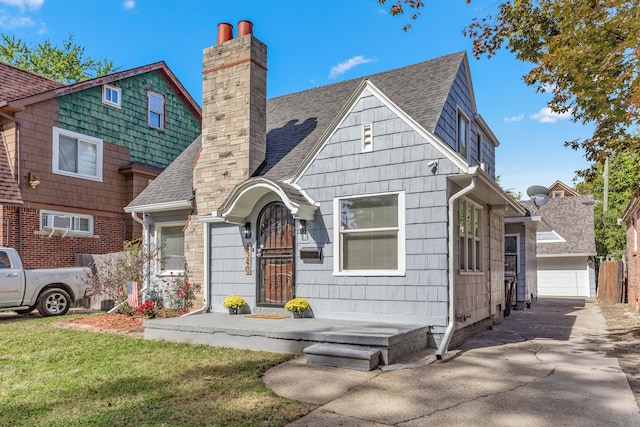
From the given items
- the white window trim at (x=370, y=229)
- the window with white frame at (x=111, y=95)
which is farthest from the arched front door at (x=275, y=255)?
the window with white frame at (x=111, y=95)

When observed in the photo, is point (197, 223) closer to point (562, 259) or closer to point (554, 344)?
point (554, 344)

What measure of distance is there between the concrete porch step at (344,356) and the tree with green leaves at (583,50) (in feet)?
14.3

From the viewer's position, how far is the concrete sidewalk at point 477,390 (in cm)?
424

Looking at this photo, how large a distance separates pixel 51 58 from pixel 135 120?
1463 cm

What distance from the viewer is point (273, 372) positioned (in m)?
5.82

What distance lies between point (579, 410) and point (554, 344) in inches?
147

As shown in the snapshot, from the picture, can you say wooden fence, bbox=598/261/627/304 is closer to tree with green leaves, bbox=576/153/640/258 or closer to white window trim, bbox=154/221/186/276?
tree with green leaves, bbox=576/153/640/258

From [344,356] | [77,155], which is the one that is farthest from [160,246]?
[344,356]

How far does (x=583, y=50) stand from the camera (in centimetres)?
628

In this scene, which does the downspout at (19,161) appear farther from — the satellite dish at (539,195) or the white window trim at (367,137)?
the satellite dish at (539,195)

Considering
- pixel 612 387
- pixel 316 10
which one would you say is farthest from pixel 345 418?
pixel 316 10

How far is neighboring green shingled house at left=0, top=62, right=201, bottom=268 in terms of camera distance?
1354cm

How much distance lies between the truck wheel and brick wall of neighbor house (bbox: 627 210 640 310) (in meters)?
15.8

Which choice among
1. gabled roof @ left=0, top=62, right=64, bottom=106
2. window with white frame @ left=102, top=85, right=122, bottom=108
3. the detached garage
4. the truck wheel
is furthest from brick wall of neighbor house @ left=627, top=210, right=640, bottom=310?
gabled roof @ left=0, top=62, right=64, bottom=106
